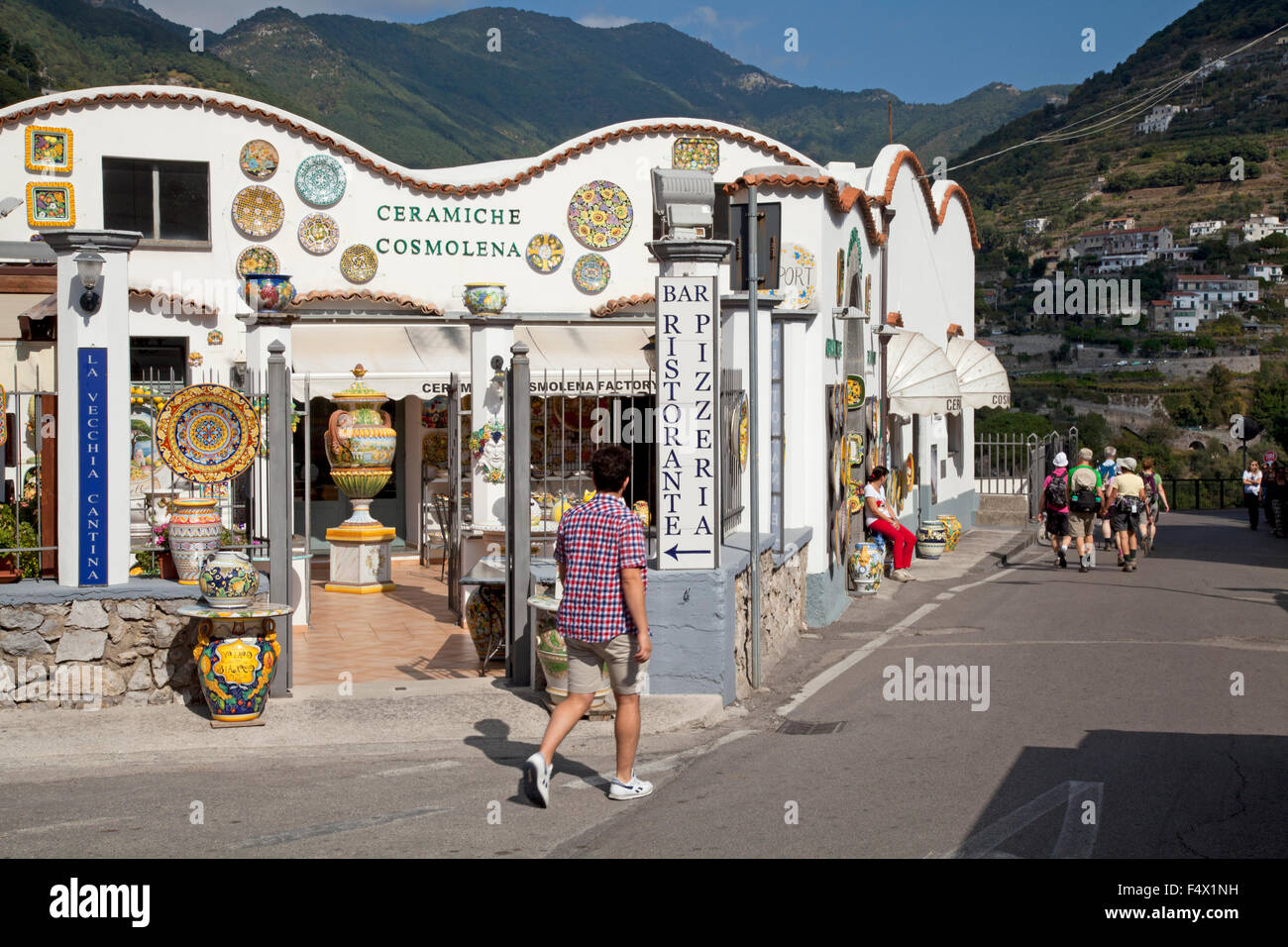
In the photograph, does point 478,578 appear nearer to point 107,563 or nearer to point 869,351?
point 107,563

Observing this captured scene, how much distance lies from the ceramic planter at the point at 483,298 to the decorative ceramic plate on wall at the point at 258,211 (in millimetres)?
5819

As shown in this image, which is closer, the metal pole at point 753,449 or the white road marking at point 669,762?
the white road marking at point 669,762

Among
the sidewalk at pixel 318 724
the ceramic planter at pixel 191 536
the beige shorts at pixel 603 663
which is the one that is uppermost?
the ceramic planter at pixel 191 536

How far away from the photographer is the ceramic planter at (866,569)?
15.5 metres

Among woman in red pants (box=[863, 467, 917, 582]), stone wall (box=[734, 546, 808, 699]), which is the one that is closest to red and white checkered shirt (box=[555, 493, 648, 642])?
stone wall (box=[734, 546, 808, 699])

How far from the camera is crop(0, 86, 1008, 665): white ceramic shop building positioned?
15359 mm

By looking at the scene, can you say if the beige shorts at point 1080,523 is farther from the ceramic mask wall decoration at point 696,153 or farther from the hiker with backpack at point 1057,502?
the ceramic mask wall decoration at point 696,153

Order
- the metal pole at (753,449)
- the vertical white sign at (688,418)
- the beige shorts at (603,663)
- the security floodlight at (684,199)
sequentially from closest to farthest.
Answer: the beige shorts at (603,663) → the vertical white sign at (688,418) → the security floodlight at (684,199) → the metal pole at (753,449)

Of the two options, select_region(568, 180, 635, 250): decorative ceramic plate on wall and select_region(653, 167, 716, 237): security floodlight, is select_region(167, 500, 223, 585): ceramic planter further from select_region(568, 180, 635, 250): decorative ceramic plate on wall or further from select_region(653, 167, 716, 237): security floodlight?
select_region(568, 180, 635, 250): decorative ceramic plate on wall

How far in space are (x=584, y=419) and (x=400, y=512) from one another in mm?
3635

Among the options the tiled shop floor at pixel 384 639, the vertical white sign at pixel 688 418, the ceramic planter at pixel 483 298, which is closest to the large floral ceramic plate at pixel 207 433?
→ the tiled shop floor at pixel 384 639

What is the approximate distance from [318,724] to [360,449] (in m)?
6.91

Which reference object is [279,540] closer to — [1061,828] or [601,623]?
[601,623]

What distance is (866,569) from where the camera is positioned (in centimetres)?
1553
